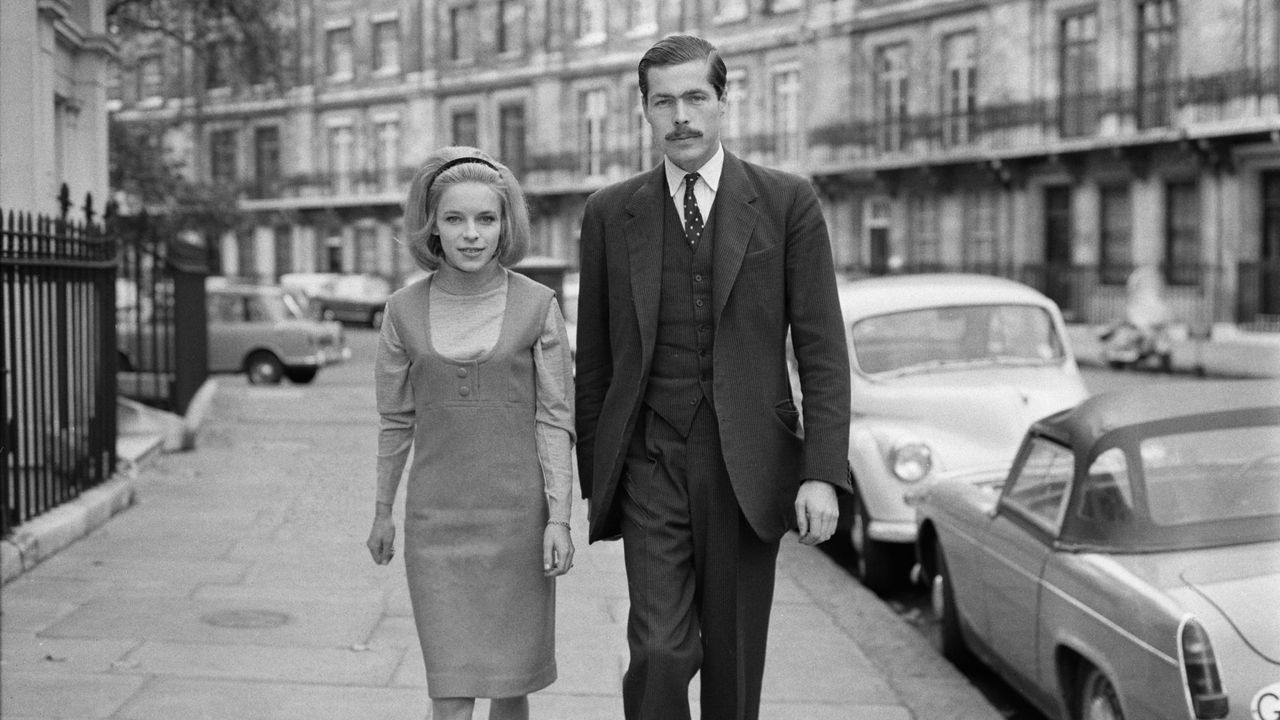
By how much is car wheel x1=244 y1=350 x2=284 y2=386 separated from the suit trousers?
2072 centimetres

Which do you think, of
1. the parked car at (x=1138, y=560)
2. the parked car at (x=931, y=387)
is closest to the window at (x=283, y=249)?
the parked car at (x=931, y=387)

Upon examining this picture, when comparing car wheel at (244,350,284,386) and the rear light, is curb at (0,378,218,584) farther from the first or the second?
car wheel at (244,350,284,386)

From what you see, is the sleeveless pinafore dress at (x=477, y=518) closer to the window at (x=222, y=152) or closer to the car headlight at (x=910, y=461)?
the car headlight at (x=910, y=461)

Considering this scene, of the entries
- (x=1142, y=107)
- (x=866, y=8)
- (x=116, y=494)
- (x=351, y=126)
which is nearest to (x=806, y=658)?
(x=116, y=494)

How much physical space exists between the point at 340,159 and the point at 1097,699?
49.9m

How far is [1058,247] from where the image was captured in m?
33.5

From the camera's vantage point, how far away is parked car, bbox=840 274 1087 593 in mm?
8820

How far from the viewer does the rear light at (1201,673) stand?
4207mm

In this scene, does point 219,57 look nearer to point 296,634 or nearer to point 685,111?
point 296,634

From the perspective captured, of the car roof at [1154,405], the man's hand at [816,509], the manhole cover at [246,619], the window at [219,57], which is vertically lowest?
the manhole cover at [246,619]

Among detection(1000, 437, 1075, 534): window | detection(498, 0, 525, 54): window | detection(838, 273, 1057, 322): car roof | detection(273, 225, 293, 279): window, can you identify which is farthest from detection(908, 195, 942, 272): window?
detection(1000, 437, 1075, 534): window

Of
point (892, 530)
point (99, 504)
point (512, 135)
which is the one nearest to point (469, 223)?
point (892, 530)

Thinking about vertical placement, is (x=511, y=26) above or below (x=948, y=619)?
above

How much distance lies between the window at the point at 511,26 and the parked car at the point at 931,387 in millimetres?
36257
